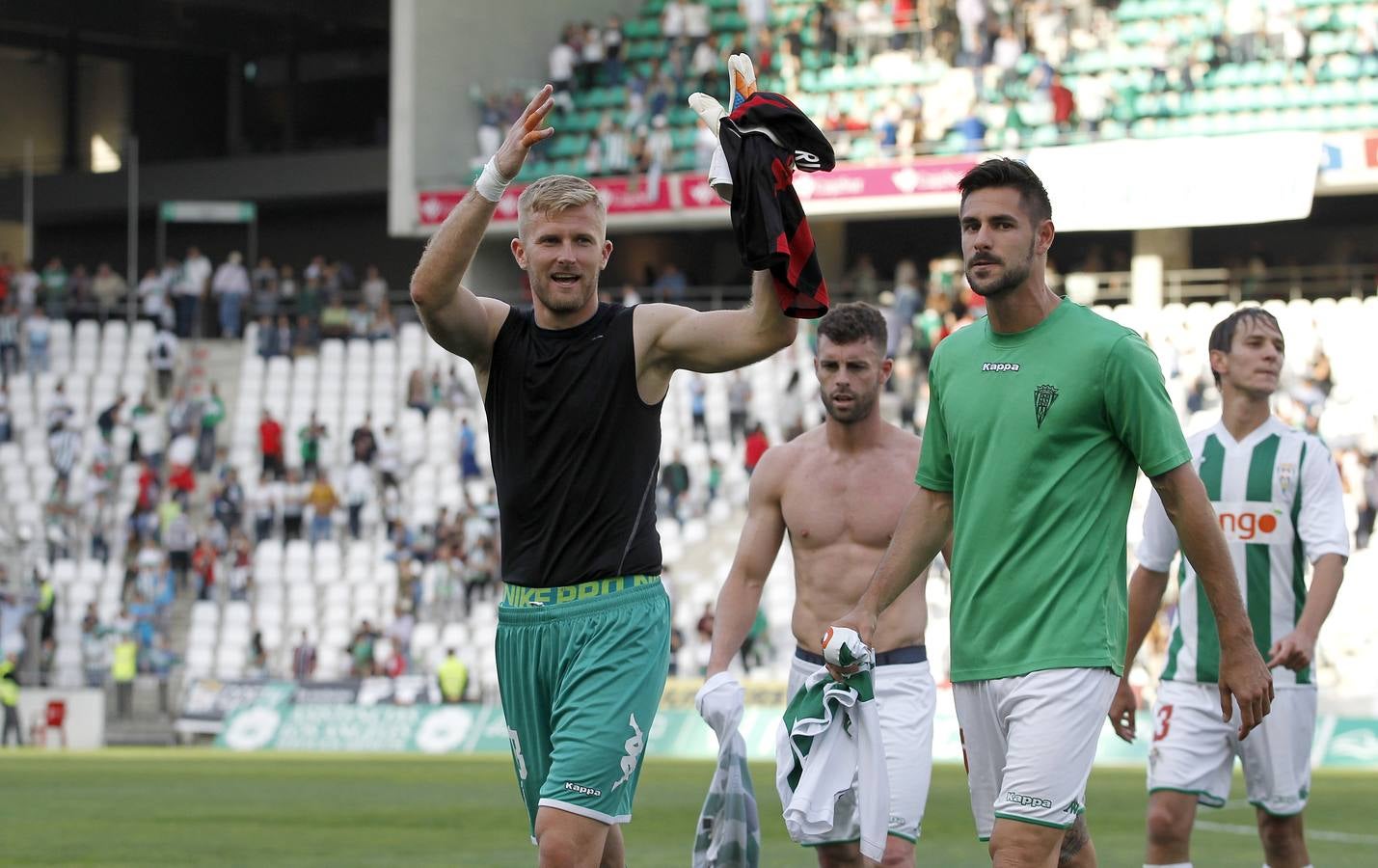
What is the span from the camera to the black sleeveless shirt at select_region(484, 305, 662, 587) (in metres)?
6.46

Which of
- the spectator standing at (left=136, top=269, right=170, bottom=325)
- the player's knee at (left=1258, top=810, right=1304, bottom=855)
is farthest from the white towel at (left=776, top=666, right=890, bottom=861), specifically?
the spectator standing at (left=136, top=269, right=170, bottom=325)

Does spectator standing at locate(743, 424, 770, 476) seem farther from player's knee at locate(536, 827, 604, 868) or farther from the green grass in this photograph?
player's knee at locate(536, 827, 604, 868)

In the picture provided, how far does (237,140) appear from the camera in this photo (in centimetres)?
4984

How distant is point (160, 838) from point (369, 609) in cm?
1592

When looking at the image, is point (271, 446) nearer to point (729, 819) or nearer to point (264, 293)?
point (264, 293)

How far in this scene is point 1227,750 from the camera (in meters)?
8.49

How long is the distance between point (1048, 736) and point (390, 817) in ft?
35.5

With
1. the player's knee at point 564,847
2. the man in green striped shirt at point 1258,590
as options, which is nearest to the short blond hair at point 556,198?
the player's knee at point 564,847

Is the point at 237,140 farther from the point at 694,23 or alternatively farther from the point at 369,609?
the point at 369,609

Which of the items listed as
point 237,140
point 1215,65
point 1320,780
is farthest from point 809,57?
point 1320,780

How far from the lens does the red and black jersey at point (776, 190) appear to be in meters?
5.75

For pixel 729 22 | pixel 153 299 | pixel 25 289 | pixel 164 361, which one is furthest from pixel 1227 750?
pixel 25 289

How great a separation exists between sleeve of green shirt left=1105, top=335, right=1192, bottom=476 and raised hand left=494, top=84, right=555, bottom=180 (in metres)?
1.83

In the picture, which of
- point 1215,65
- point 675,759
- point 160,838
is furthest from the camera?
point 1215,65
